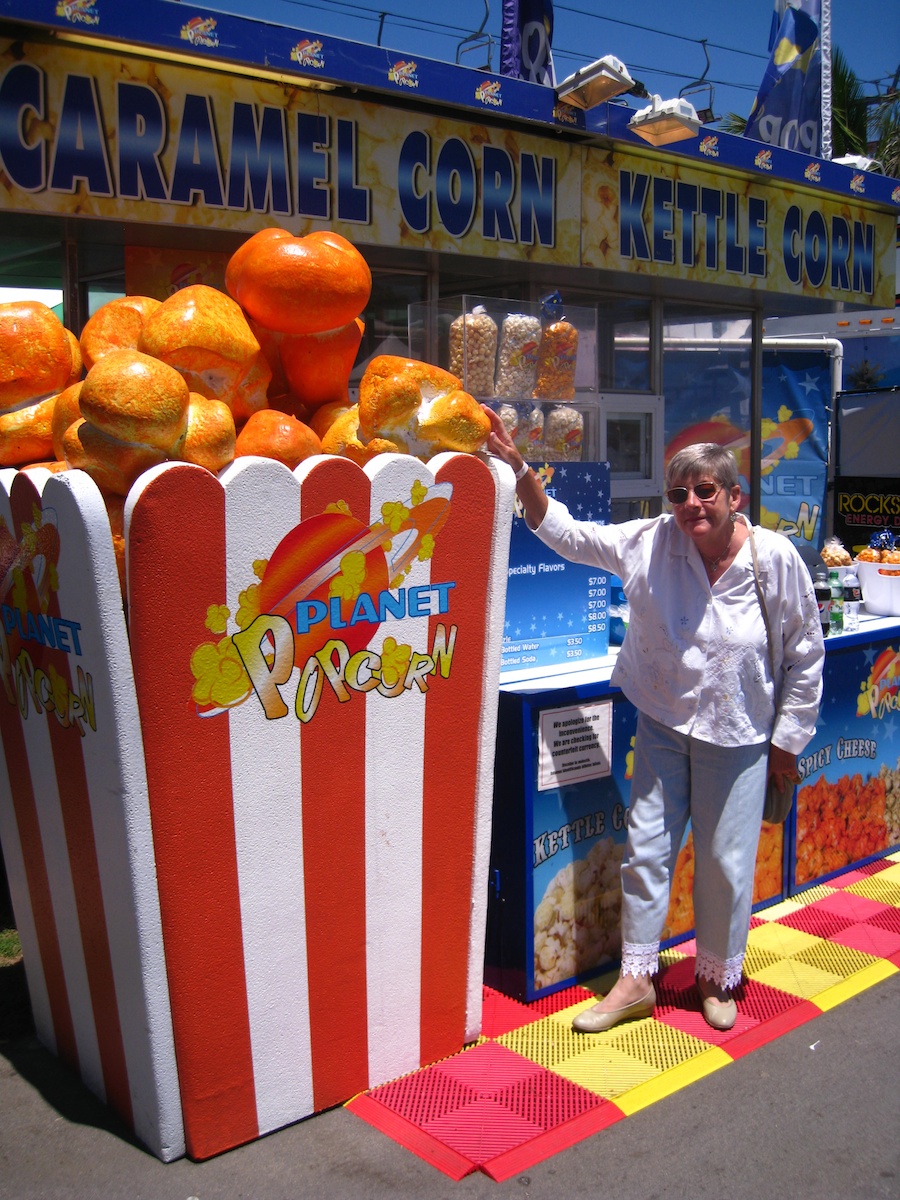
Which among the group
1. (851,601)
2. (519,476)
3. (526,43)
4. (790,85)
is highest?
(790,85)

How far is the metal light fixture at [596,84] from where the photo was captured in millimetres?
5547

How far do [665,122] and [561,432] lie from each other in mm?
2762

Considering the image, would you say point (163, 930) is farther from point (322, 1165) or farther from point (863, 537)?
point (863, 537)

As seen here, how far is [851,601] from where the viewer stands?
16.4 ft

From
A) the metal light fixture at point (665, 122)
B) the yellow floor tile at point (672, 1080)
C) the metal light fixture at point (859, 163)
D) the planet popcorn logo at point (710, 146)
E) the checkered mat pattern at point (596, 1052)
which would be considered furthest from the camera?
the metal light fixture at point (859, 163)

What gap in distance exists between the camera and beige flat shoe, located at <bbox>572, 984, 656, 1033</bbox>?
3412mm

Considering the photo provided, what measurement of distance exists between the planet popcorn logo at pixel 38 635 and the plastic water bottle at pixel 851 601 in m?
3.36

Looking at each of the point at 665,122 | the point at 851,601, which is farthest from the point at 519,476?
the point at 665,122

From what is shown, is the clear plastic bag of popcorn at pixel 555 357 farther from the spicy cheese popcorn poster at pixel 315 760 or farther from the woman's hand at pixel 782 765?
the woman's hand at pixel 782 765

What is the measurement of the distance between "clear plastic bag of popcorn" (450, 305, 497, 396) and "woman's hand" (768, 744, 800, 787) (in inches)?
63.6

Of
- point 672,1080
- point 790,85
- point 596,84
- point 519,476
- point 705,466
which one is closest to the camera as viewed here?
point 672,1080

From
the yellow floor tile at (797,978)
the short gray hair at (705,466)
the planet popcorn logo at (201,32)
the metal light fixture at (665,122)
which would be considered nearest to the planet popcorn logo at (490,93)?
the metal light fixture at (665,122)

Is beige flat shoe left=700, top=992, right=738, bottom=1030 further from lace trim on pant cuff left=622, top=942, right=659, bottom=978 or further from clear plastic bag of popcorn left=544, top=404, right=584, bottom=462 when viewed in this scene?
clear plastic bag of popcorn left=544, top=404, right=584, bottom=462

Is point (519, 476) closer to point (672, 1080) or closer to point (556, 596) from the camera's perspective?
point (556, 596)
